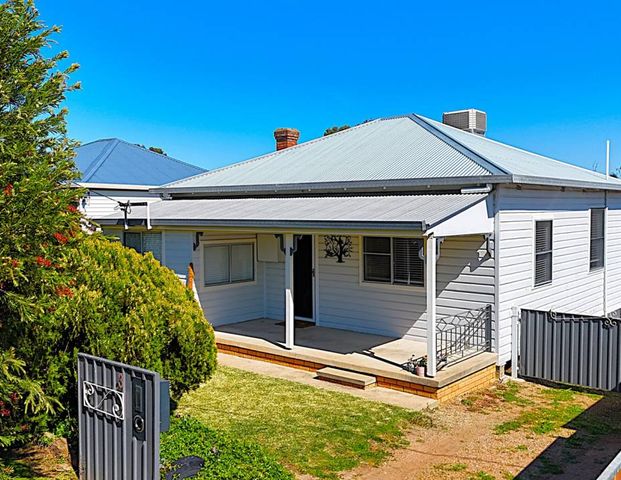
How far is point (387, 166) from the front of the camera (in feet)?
40.5

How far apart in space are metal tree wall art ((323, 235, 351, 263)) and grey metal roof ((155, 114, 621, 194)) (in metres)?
1.01

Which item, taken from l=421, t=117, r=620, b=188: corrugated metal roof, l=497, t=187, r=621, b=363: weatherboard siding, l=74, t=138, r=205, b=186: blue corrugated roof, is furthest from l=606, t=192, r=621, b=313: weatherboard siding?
l=74, t=138, r=205, b=186: blue corrugated roof

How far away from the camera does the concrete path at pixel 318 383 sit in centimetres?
898

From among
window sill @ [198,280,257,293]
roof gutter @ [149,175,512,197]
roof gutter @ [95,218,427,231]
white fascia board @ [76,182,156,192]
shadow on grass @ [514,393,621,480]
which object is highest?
white fascia board @ [76,182,156,192]


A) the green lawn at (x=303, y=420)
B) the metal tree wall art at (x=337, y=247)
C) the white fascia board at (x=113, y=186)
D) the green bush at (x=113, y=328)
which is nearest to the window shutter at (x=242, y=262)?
the metal tree wall art at (x=337, y=247)

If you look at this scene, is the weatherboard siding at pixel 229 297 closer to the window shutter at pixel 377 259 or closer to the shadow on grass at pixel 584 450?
the window shutter at pixel 377 259

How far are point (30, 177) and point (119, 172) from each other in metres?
16.8

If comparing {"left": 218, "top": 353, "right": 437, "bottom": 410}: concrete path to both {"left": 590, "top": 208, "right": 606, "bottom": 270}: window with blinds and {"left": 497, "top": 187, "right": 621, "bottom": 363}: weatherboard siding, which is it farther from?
{"left": 590, "top": 208, "right": 606, "bottom": 270}: window with blinds

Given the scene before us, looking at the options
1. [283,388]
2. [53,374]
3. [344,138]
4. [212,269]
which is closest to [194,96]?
[344,138]

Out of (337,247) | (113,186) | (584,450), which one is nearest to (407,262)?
(337,247)

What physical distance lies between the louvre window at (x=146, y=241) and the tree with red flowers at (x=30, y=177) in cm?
857

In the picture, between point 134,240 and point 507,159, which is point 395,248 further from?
point 134,240

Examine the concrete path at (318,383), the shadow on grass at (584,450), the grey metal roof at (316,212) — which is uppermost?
the grey metal roof at (316,212)

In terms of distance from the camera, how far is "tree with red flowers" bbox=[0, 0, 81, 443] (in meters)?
4.53
